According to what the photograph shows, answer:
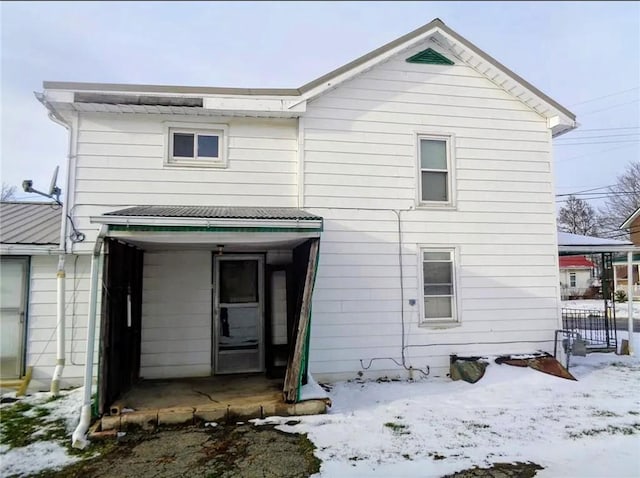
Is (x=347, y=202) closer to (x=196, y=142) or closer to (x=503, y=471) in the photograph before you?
(x=196, y=142)

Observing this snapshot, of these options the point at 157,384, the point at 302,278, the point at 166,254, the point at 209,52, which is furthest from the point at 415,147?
the point at 157,384

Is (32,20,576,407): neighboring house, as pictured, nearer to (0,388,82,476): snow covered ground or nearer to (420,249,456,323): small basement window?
(420,249,456,323): small basement window

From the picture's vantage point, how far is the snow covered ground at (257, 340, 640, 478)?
4.02 meters

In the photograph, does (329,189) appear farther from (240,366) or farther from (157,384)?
(157,384)

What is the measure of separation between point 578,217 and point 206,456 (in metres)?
44.4

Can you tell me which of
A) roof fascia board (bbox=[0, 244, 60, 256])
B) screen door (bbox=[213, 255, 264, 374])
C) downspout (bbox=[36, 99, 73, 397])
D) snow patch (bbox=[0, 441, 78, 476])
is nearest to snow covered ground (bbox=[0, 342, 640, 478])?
snow patch (bbox=[0, 441, 78, 476])

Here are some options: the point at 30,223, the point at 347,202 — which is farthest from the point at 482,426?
the point at 30,223

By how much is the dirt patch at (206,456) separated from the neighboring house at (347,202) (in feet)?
6.04

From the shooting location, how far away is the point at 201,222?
199 inches

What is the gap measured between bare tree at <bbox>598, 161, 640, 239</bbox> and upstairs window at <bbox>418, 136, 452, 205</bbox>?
32928 mm

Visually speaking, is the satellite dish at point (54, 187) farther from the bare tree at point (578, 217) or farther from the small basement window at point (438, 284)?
the bare tree at point (578, 217)

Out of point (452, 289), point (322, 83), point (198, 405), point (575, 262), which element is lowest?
point (198, 405)

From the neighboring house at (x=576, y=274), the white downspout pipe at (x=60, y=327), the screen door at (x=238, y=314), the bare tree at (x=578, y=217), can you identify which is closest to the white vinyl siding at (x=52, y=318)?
the white downspout pipe at (x=60, y=327)

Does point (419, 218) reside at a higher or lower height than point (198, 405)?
higher
